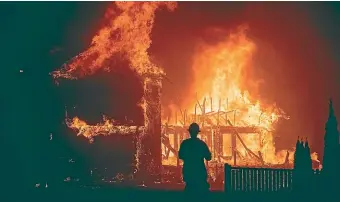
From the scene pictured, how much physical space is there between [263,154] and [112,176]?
7651 mm

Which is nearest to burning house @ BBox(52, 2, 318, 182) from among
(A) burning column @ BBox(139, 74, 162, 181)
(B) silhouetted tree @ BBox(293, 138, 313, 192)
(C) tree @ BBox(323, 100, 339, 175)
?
(A) burning column @ BBox(139, 74, 162, 181)

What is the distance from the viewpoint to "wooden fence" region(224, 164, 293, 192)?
71.1 ft

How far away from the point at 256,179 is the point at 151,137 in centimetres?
1121

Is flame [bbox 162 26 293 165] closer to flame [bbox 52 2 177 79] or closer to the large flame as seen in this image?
the large flame

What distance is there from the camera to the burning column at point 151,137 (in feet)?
106

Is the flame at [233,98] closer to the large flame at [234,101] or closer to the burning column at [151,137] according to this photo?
the large flame at [234,101]

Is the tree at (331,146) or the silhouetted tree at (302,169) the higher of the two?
the tree at (331,146)

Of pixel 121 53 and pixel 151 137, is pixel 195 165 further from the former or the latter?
pixel 121 53

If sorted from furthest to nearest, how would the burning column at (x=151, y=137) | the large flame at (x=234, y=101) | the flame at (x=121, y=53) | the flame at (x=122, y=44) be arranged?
the large flame at (x=234, y=101)
the flame at (x=122, y=44)
the burning column at (x=151, y=137)
the flame at (x=121, y=53)

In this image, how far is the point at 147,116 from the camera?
106ft

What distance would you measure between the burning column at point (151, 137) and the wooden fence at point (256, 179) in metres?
10.8

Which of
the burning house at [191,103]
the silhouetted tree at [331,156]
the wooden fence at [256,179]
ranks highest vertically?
the burning house at [191,103]

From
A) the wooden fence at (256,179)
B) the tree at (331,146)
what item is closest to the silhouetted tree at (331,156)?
the tree at (331,146)

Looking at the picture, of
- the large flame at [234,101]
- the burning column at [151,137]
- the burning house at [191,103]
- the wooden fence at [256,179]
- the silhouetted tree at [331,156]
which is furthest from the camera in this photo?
the large flame at [234,101]
